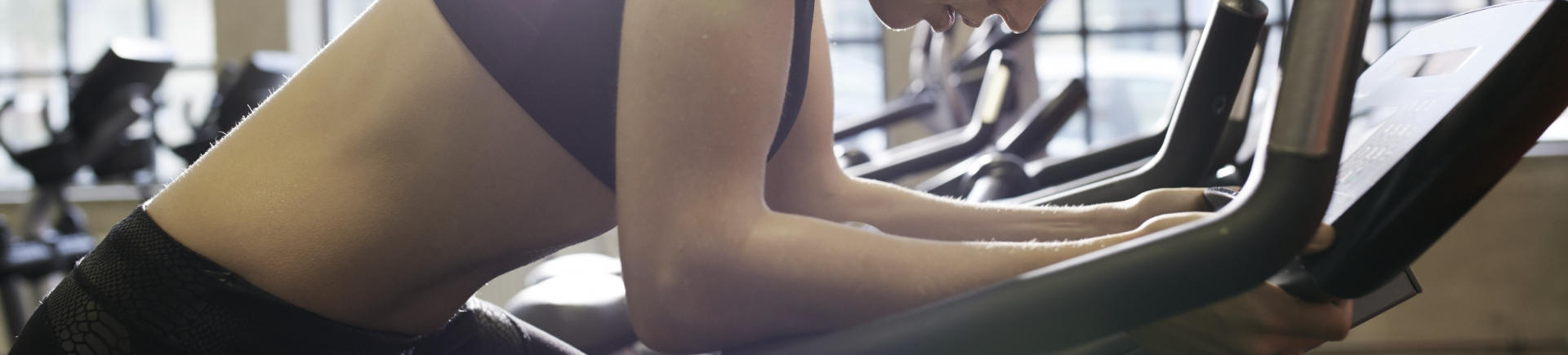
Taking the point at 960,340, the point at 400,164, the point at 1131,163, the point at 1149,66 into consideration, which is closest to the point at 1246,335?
the point at 960,340

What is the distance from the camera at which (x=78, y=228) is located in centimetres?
379

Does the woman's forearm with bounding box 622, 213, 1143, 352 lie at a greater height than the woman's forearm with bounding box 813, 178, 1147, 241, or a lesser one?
greater

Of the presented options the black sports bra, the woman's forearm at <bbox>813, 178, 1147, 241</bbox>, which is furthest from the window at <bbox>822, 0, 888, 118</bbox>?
the black sports bra

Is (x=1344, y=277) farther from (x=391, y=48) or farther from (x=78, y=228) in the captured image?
(x=78, y=228)

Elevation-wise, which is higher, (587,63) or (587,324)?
(587,63)

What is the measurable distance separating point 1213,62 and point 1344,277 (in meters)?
0.39

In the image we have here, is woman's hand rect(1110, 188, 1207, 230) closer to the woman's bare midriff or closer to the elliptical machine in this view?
the woman's bare midriff

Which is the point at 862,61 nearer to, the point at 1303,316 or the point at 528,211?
the point at 528,211

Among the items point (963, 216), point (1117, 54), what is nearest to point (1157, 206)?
point (963, 216)

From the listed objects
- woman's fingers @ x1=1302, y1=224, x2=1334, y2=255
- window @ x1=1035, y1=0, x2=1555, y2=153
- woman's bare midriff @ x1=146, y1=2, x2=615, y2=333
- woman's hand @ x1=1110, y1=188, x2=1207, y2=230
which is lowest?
window @ x1=1035, y1=0, x2=1555, y2=153

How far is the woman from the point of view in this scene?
519 mm

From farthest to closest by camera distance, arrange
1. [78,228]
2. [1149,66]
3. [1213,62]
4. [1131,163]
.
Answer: [1149,66] < [78,228] < [1131,163] < [1213,62]

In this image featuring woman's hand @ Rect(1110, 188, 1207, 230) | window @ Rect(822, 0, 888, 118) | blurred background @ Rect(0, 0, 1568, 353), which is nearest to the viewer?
woman's hand @ Rect(1110, 188, 1207, 230)

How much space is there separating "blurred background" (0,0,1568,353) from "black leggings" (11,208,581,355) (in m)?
3.76
